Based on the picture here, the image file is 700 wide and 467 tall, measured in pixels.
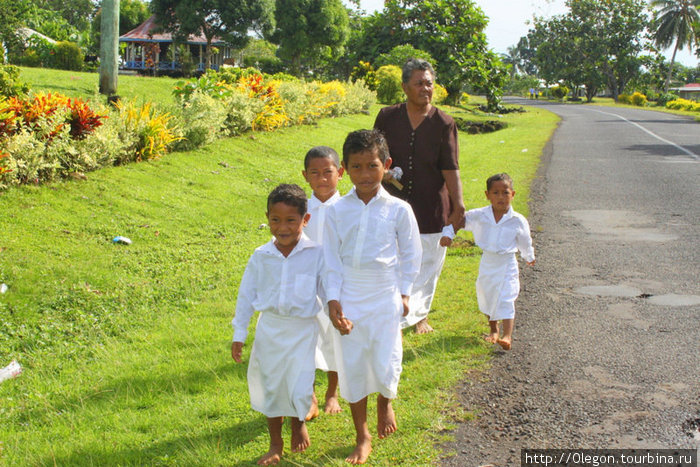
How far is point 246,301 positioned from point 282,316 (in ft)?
0.67

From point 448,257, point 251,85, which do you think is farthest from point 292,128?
point 448,257

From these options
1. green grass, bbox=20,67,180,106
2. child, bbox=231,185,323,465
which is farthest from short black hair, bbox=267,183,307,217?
green grass, bbox=20,67,180,106

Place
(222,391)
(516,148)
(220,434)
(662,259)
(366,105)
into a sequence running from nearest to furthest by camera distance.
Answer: (220,434) < (222,391) < (662,259) < (516,148) < (366,105)

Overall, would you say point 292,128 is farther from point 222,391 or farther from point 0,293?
point 222,391

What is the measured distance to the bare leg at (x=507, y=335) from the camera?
467cm

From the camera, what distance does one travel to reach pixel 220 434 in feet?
11.7

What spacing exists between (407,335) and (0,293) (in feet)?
11.2

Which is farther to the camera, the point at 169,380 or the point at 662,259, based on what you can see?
the point at 662,259

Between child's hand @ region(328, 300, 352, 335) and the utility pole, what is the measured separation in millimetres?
10712

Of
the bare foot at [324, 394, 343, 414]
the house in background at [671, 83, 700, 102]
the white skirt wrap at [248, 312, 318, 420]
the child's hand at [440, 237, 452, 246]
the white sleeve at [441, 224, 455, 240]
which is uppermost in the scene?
the house in background at [671, 83, 700, 102]

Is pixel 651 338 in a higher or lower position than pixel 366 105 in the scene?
lower

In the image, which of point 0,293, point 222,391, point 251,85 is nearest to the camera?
point 222,391

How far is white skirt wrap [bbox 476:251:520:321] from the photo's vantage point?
4836mm

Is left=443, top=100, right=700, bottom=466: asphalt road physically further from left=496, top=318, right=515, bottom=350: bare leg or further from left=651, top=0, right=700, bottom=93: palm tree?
left=651, top=0, right=700, bottom=93: palm tree
